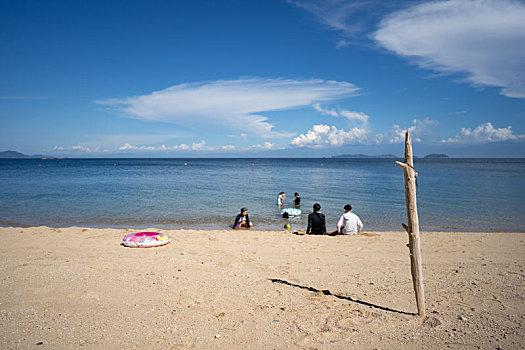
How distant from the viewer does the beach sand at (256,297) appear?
4.62m

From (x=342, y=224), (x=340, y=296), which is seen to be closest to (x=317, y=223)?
(x=342, y=224)

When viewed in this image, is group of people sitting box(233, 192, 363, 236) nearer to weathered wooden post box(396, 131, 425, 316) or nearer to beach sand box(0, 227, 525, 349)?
beach sand box(0, 227, 525, 349)

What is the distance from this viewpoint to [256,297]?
6.07 m

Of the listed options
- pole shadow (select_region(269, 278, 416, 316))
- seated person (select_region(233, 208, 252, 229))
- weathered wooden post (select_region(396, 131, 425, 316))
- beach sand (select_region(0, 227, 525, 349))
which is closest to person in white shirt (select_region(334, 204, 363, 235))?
beach sand (select_region(0, 227, 525, 349))

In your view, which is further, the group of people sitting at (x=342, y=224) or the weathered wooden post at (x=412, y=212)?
the group of people sitting at (x=342, y=224)

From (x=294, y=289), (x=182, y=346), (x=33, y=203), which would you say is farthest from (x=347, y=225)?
(x=33, y=203)

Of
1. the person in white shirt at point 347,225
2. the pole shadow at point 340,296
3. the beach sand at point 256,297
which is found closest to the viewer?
the beach sand at point 256,297

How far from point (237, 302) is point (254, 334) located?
115 centimetres

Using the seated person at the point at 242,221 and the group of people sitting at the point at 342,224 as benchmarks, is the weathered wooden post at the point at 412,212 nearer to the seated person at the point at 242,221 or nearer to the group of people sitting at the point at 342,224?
the group of people sitting at the point at 342,224

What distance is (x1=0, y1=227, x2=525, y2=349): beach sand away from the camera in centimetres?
462

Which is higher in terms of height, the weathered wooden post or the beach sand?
the weathered wooden post

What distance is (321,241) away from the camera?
35.4ft

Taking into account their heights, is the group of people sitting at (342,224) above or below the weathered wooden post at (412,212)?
below

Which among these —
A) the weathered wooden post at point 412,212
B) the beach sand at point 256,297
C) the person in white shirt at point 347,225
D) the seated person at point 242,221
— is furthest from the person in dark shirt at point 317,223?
the weathered wooden post at point 412,212
